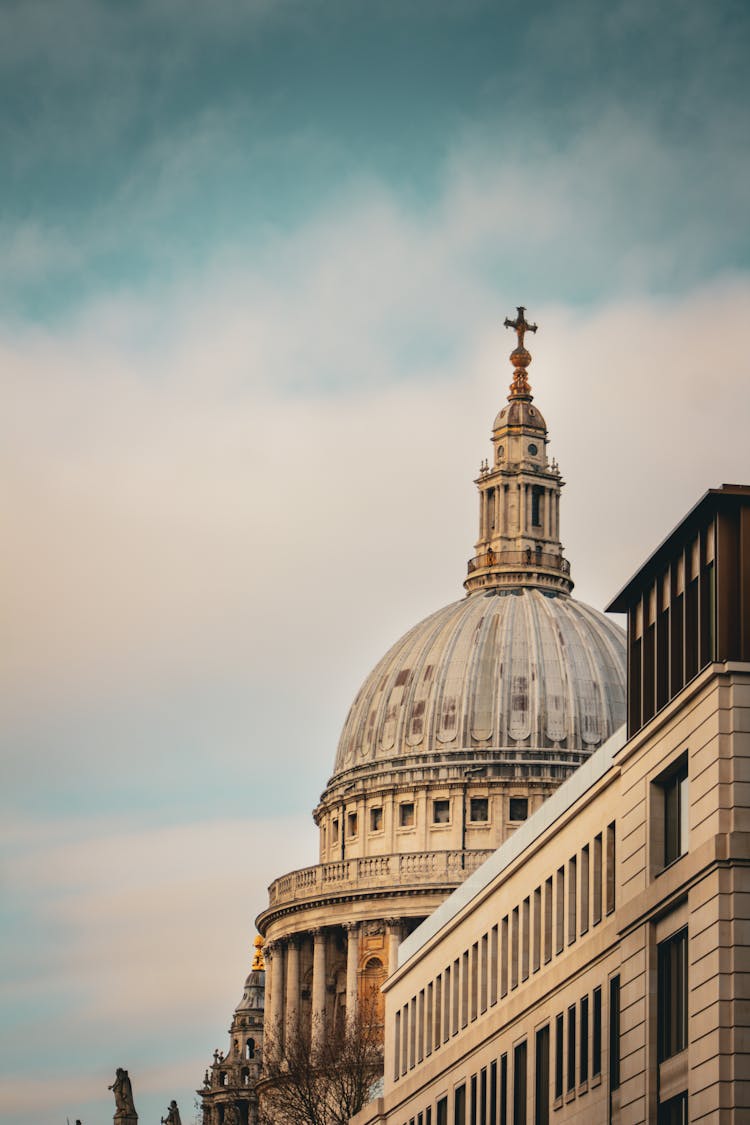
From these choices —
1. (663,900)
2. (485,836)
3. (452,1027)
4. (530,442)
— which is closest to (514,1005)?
(452,1027)

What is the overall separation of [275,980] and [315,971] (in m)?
6.00

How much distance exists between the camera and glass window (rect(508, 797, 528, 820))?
173375 millimetres

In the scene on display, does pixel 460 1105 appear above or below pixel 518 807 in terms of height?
below

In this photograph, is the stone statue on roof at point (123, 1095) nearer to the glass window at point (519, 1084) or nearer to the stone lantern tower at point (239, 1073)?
the stone lantern tower at point (239, 1073)

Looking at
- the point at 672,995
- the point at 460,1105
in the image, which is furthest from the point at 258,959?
the point at 672,995

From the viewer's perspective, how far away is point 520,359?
193 metres

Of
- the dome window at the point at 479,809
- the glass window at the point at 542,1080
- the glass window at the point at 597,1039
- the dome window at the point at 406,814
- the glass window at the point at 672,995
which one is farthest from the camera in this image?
the dome window at the point at 406,814

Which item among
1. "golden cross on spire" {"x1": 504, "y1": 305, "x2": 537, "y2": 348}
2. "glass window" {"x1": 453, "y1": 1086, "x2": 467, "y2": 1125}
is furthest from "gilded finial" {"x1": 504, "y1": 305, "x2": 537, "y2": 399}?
"glass window" {"x1": 453, "y1": 1086, "x2": 467, "y2": 1125}

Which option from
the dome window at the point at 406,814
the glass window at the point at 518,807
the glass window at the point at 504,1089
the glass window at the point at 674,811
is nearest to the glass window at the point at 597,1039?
the glass window at the point at 674,811

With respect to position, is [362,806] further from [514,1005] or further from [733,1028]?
[733,1028]

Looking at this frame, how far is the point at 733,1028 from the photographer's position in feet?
211

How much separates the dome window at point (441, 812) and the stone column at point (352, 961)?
7.41m

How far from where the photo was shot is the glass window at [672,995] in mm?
68062

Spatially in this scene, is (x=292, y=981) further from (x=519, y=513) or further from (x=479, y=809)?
(x=519, y=513)
